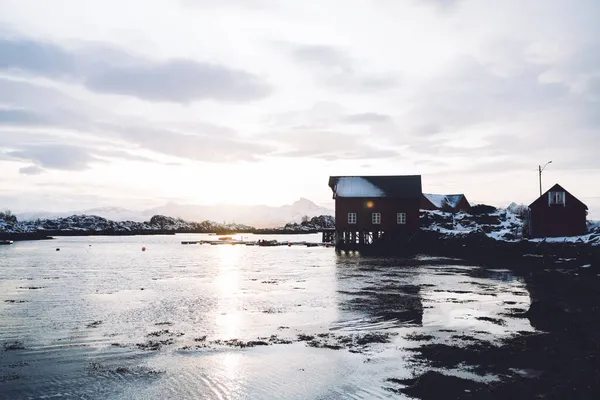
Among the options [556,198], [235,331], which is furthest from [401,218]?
[235,331]

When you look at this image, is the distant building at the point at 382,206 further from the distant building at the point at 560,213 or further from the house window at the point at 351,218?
the distant building at the point at 560,213

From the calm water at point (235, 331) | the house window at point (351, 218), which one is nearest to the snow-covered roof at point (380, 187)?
the house window at point (351, 218)

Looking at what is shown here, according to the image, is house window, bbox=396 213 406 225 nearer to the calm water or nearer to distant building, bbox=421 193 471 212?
distant building, bbox=421 193 471 212

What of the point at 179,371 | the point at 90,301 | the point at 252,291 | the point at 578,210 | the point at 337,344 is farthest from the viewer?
the point at 578,210

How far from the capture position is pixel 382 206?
70625 mm

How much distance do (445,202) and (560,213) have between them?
36880mm

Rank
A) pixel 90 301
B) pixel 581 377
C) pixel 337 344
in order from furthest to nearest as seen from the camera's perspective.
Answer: pixel 90 301
pixel 337 344
pixel 581 377

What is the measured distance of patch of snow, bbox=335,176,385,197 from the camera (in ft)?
234

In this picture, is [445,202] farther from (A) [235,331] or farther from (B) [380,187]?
(A) [235,331]

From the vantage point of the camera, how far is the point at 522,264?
45.5 meters

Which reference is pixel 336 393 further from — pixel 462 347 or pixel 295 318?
pixel 295 318

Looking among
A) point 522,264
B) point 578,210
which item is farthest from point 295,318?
point 578,210

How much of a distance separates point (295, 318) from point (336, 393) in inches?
383

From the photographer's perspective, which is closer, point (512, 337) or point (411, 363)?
point (411, 363)
